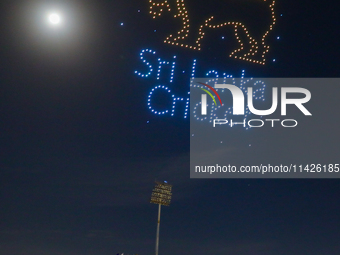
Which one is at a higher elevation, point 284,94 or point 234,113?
point 284,94

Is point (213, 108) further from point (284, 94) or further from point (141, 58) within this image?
point (284, 94)

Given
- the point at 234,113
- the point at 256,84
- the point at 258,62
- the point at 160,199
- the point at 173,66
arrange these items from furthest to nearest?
the point at 160,199
the point at 234,113
the point at 256,84
the point at 173,66
the point at 258,62

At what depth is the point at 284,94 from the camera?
2262 cm

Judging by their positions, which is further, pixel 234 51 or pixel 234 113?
pixel 234 113

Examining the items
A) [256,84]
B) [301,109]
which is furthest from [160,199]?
[256,84]

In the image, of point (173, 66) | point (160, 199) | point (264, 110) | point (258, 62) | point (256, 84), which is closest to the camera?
point (258, 62)

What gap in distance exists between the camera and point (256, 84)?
1470 cm

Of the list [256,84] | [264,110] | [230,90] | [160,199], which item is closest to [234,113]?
[230,90]

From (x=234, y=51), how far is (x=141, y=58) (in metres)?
2.76

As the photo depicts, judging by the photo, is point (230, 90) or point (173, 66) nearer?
point (173, 66)

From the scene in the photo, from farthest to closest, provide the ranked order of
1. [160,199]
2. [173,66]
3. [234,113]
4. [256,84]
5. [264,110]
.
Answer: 1. [160,199]
2. [264,110]
3. [234,113]
4. [256,84]
5. [173,66]

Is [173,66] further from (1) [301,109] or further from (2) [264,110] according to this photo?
(1) [301,109]

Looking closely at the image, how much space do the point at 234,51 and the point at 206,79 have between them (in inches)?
59.4

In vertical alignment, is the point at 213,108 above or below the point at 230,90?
below
